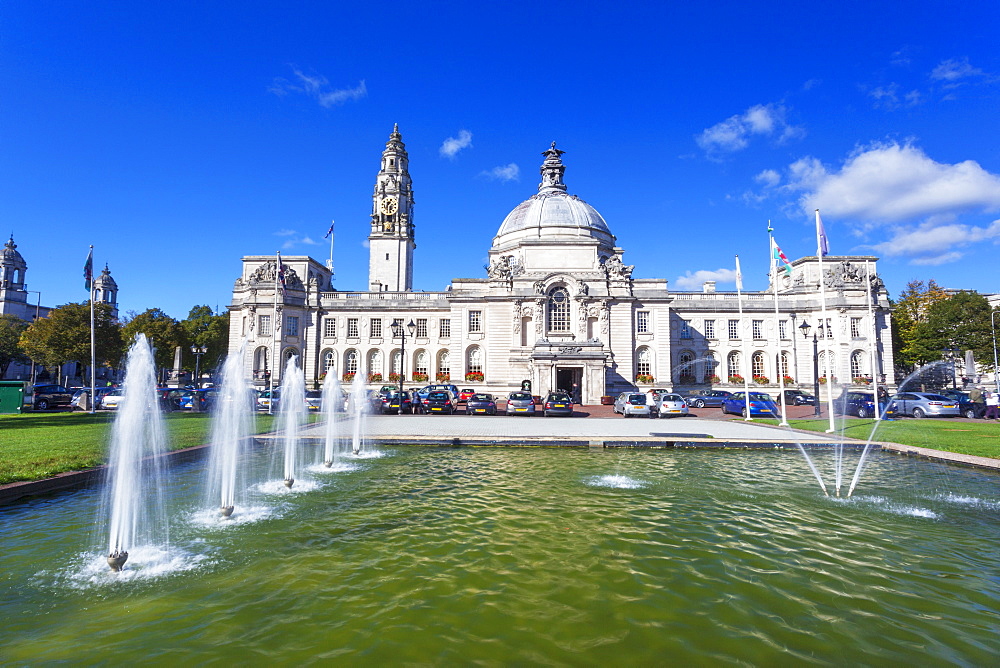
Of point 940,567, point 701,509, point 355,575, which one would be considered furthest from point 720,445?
point 355,575

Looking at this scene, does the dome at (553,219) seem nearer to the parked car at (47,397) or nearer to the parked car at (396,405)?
the parked car at (396,405)

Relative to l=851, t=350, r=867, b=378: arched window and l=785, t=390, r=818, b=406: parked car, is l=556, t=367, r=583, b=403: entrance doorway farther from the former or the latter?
l=851, t=350, r=867, b=378: arched window

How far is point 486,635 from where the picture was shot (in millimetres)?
5223

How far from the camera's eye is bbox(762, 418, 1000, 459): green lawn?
651 inches

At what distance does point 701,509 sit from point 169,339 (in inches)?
2852

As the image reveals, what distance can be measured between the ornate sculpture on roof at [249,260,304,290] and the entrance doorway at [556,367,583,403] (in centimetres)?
3394

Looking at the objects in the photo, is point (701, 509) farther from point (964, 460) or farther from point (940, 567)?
point (964, 460)

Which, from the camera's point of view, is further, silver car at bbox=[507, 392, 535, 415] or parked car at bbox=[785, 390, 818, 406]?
parked car at bbox=[785, 390, 818, 406]

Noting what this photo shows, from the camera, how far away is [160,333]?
205 feet

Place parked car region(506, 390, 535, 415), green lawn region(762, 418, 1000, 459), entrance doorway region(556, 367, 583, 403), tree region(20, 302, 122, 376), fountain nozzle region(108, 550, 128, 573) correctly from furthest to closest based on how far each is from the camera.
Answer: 1. tree region(20, 302, 122, 376)
2. entrance doorway region(556, 367, 583, 403)
3. parked car region(506, 390, 535, 415)
4. green lawn region(762, 418, 1000, 459)
5. fountain nozzle region(108, 550, 128, 573)

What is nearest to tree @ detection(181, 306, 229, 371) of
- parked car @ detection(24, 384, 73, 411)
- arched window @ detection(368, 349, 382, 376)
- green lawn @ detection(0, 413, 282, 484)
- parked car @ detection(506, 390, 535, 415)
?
arched window @ detection(368, 349, 382, 376)

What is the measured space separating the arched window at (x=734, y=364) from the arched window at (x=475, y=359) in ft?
97.8

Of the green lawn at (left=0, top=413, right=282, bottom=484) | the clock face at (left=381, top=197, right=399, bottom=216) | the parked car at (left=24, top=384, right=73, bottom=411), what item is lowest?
the green lawn at (left=0, top=413, right=282, bottom=484)

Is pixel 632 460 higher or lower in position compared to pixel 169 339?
lower
